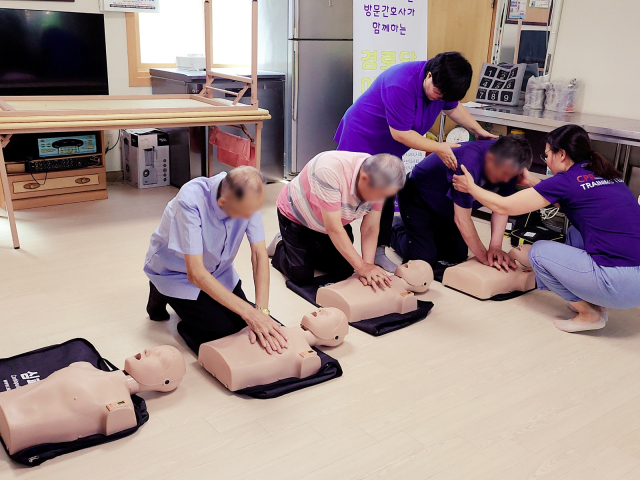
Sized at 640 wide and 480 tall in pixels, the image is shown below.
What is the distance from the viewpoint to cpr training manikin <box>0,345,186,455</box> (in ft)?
5.79

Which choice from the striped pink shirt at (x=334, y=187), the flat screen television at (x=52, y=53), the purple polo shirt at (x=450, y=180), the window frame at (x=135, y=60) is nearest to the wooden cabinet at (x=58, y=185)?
the flat screen television at (x=52, y=53)

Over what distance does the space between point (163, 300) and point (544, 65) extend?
3272 millimetres

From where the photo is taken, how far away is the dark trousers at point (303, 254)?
3.06m

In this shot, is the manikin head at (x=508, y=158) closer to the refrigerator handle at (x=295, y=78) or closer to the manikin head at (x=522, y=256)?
the manikin head at (x=522, y=256)

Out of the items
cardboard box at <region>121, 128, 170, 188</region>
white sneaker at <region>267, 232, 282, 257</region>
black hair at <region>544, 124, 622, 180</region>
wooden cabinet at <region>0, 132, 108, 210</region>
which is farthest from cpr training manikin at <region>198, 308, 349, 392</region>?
cardboard box at <region>121, 128, 170, 188</region>

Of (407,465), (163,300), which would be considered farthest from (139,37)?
(407,465)

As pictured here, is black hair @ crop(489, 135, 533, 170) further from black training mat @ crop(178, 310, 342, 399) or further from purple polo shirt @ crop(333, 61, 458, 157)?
black training mat @ crop(178, 310, 342, 399)

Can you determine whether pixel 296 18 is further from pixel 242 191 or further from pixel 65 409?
pixel 65 409

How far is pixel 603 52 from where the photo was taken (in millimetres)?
4055

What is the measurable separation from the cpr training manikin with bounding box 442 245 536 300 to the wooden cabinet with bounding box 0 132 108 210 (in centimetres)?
255

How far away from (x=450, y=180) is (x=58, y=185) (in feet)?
8.68

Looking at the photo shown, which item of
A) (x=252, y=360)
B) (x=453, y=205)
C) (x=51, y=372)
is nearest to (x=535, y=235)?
(x=453, y=205)

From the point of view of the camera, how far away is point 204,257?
7.57 ft

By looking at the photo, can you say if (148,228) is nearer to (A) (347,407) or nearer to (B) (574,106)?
(A) (347,407)
